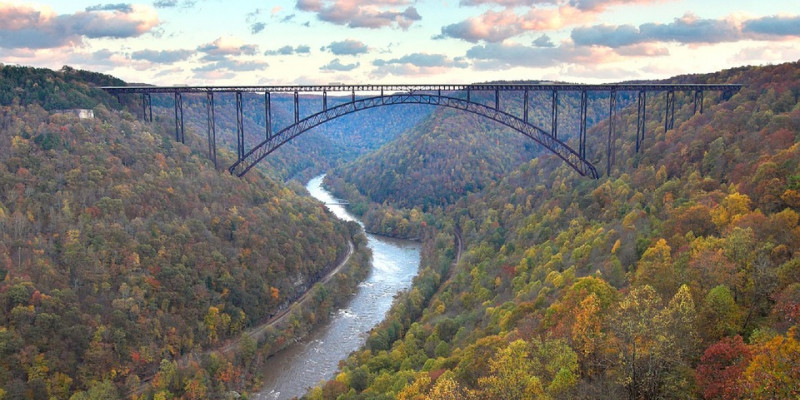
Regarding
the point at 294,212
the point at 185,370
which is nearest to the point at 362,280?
the point at 294,212

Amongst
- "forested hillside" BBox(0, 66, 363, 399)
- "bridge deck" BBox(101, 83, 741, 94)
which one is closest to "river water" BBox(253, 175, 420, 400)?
"forested hillside" BBox(0, 66, 363, 399)

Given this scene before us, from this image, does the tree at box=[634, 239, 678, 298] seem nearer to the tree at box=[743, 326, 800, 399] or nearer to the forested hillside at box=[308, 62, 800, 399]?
the forested hillside at box=[308, 62, 800, 399]

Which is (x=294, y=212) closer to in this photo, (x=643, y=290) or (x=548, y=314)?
(x=548, y=314)

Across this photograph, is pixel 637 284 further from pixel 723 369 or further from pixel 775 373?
pixel 775 373

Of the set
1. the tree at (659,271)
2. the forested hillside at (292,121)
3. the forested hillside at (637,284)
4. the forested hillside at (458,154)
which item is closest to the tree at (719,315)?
the forested hillside at (637,284)

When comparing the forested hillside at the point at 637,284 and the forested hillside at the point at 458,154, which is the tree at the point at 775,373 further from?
the forested hillside at the point at 458,154

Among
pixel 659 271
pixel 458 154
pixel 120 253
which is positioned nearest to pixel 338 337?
pixel 120 253
